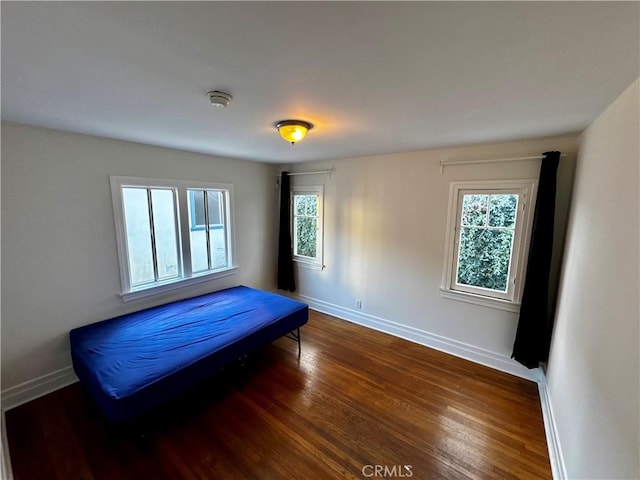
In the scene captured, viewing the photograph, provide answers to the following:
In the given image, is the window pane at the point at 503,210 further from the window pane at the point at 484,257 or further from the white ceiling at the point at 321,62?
the white ceiling at the point at 321,62

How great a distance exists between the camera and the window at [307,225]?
4.15 meters

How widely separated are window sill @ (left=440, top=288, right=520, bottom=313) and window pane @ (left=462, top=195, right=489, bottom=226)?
806 millimetres

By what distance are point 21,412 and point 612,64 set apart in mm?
4455

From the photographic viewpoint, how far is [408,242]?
11.0 feet

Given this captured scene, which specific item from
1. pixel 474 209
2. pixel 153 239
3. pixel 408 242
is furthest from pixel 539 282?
pixel 153 239

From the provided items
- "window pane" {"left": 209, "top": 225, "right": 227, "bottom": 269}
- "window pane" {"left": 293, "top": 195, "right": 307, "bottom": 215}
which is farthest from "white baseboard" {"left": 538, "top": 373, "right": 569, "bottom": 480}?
"window pane" {"left": 209, "top": 225, "right": 227, "bottom": 269}

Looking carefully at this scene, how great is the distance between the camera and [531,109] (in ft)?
5.65

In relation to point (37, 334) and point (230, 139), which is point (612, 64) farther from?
point (37, 334)

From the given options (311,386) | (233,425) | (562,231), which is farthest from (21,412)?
(562,231)

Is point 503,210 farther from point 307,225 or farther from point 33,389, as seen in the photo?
point 33,389

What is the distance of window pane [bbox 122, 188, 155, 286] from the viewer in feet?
9.52

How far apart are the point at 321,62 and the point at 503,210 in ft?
8.15

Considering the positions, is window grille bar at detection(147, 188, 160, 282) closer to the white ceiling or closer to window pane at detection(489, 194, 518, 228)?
the white ceiling

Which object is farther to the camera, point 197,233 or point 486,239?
point 197,233
